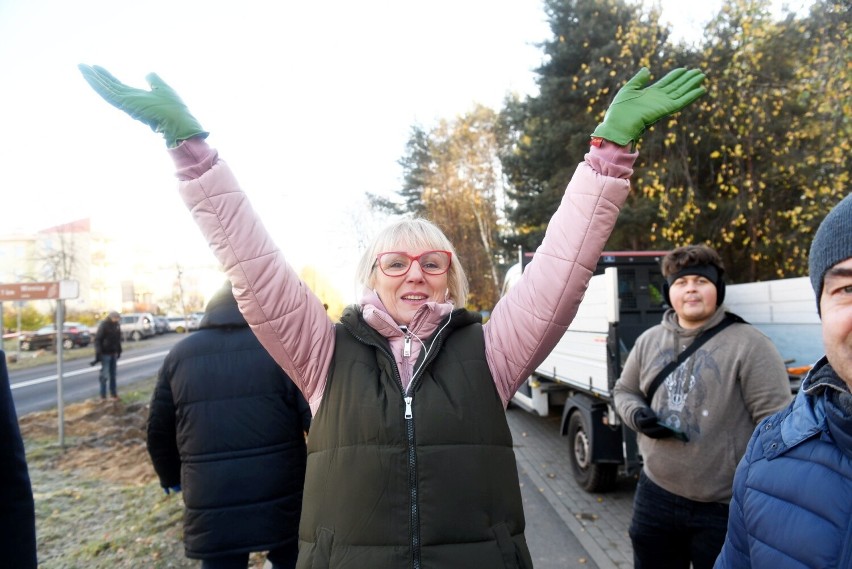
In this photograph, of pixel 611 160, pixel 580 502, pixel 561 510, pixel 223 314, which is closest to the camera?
pixel 611 160

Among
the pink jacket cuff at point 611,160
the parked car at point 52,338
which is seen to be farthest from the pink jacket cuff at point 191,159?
the parked car at point 52,338

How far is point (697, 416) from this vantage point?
2.56 metres

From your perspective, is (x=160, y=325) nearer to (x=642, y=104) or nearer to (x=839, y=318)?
(x=642, y=104)

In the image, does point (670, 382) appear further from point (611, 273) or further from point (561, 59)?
point (561, 59)

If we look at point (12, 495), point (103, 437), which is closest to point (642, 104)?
point (12, 495)

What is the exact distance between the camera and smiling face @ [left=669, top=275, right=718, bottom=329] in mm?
2725

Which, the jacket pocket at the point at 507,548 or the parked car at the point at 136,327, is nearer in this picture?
the jacket pocket at the point at 507,548

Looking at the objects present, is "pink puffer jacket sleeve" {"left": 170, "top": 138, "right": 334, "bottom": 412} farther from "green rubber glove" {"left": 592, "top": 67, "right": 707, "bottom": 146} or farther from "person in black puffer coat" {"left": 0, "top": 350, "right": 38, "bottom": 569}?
"green rubber glove" {"left": 592, "top": 67, "right": 707, "bottom": 146}

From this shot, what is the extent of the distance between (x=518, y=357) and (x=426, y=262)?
45 cm

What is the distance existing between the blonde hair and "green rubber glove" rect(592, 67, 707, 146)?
60cm

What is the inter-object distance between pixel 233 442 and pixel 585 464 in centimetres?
441

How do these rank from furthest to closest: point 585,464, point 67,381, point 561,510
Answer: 1. point 67,381
2. point 585,464
3. point 561,510

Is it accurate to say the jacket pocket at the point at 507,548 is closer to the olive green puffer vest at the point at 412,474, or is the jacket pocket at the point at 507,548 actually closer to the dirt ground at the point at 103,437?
the olive green puffer vest at the point at 412,474

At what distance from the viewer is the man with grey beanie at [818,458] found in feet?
3.57
